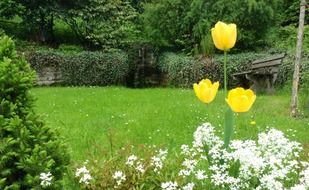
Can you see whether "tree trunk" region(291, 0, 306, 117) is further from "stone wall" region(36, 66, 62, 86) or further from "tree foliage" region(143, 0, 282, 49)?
"stone wall" region(36, 66, 62, 86)

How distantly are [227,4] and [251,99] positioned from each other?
45.3 feet

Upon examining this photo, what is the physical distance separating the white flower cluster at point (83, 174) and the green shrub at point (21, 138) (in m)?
0.10

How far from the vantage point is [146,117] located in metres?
8.80

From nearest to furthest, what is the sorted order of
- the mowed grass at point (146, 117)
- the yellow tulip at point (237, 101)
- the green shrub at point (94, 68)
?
the yellow tulip at point (237, 101) < the mowed grass at point (146, 117) < the green shrub at point (94, 68)

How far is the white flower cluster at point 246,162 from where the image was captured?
2459 millimetres

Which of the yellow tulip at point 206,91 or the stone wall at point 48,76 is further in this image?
the stone wall at point 48,76

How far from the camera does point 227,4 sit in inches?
632

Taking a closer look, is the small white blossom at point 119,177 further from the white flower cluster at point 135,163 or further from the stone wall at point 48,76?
the stone wall at point 48,76

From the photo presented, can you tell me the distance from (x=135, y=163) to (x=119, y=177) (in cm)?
17

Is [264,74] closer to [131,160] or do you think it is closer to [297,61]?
[297,61]

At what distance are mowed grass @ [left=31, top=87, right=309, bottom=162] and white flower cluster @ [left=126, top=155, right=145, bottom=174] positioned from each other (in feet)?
8.10

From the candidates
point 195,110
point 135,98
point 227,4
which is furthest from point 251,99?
point 227,4

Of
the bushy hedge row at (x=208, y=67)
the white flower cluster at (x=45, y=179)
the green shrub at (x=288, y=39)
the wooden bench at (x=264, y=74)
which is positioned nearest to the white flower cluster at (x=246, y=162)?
the white flower cluster at (x=45, y=179)

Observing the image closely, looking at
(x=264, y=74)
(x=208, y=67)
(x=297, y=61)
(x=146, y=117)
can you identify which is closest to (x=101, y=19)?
(x=208, y=67)
